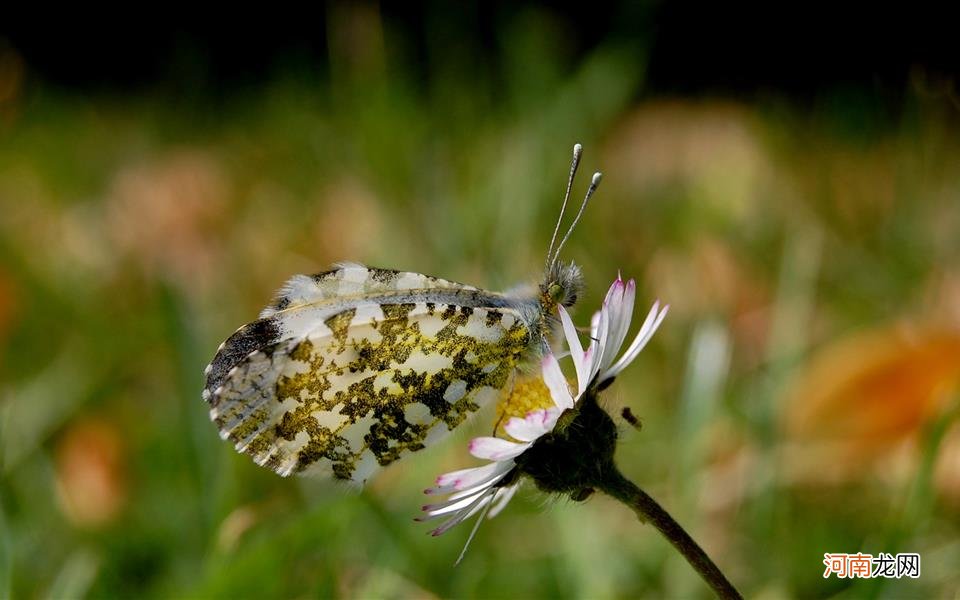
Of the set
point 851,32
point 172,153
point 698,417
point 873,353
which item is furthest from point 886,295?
point 172,153

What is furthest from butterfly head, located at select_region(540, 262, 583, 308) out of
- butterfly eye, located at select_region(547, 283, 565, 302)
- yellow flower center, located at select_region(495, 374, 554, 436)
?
yellow flower center, located at select_region(495, 374, 554, 436)

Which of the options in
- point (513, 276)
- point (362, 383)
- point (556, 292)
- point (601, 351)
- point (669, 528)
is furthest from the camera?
point (513, 276)

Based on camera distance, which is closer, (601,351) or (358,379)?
(601,351)

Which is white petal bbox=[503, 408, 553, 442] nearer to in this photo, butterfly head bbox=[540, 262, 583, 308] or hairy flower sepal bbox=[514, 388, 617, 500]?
hairy flower sepal bbox=[514, 388, 617, 500]

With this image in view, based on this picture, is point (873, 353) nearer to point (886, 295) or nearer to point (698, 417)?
point (698, 417)

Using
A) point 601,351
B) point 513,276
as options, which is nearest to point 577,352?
point 601,351

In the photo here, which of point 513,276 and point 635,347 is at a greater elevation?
point 513,276

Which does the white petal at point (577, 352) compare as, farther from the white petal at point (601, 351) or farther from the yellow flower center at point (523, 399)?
the yellow flower center at point (523, 399)

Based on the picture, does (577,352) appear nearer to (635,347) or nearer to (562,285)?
(635,347)
